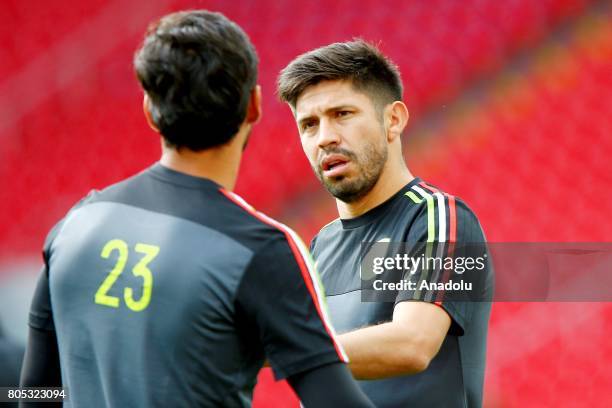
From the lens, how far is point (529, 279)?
3.84 meters

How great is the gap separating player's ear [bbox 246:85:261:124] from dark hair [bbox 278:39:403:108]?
1040 millimetres

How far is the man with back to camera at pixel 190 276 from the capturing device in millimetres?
1184

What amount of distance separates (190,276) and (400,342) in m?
0.73

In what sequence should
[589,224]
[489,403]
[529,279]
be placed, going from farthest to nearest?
[589,224] → [489,403] → [529,279]

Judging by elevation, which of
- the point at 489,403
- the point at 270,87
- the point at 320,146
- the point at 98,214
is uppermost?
the point at 270,87

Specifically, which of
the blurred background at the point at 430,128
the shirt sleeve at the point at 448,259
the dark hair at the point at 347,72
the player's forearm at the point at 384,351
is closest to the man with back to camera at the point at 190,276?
the player's forearm at the point at 384,351

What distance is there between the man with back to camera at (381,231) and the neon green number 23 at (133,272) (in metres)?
0.66

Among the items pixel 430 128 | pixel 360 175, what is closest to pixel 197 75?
pixel 360 175

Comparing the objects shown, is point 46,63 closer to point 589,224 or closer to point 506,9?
point 506,9

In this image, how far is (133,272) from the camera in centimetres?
121

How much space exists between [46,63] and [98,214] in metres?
4.26

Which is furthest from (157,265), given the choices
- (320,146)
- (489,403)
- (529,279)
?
(489,403)

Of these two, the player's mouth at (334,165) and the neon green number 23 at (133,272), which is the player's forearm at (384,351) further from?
the neon green number 23 at (133,272)

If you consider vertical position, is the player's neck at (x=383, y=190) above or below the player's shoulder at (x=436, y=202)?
above
